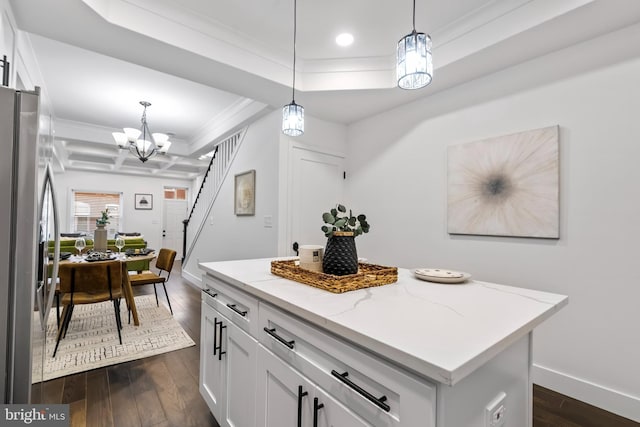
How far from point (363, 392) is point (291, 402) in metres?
0.39

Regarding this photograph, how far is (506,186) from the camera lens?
2279mm

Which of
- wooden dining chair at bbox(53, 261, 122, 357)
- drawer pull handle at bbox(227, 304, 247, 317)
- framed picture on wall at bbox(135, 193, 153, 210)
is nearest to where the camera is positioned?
drawer pull handle at bbox(227, 304, 247, 317)

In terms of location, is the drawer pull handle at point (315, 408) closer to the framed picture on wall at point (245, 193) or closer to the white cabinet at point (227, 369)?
the white cabinet at point (227, 369)

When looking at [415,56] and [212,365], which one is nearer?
[415,56]

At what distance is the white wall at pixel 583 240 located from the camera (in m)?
1.79

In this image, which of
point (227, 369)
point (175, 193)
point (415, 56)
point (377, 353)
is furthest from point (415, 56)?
point (175, 193)

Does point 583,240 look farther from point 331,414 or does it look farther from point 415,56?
point 331,414

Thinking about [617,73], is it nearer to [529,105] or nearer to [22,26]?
[529,105]

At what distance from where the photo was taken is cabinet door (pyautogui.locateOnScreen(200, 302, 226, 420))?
1555 millimetres

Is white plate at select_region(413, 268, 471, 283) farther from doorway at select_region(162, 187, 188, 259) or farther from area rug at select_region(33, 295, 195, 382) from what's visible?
doorway at select_region(162, 187, 188, 259)

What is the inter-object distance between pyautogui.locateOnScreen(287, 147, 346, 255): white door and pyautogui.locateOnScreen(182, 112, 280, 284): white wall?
22 cm

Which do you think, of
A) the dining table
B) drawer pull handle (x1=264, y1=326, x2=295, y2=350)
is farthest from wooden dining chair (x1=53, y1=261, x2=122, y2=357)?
drawer pull handle (x1=264, y1=326, x2=295, y2=350)

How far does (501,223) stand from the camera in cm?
230

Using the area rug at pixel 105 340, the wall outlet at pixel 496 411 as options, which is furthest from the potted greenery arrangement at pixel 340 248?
the area rug at pixel 105 340
